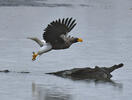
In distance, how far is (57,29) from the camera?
14.9 metres

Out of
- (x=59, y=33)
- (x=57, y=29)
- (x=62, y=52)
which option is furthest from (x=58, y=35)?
(x=62, y=52)

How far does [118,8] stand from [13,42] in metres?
18.6

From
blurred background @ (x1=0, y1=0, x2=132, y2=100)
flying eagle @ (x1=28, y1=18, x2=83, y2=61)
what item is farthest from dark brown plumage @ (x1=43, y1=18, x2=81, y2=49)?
blurred background @ (x1=0, y1=0, x2=132, y2=100)

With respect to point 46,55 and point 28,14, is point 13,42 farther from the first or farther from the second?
point 28,14

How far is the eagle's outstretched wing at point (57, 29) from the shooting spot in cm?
1488

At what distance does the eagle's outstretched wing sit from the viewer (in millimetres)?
14875

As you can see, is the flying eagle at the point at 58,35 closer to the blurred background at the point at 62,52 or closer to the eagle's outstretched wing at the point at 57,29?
the eagle's outstretched wing at the point at 57,29

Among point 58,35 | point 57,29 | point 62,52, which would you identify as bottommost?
point 58,35

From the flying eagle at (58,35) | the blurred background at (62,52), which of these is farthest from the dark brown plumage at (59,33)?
the blurred background at (62,52)

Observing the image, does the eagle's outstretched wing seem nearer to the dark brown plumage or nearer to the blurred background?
the dark brown plumage

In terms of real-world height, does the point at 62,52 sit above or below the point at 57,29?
above

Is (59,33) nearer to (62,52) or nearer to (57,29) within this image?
(57,29)

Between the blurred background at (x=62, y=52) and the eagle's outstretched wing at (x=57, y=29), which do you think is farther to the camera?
the eagle's outstretched wing at (x=57, y=29)

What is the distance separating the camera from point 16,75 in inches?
601
